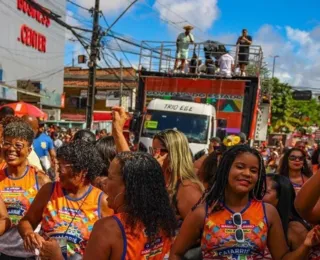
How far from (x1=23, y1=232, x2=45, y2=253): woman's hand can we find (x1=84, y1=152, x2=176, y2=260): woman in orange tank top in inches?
23.6

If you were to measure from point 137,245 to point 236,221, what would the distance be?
66cm

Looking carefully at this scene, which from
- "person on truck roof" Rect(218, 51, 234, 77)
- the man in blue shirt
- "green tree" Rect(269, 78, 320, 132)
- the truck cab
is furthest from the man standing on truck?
"green tree" Rect(269, 78, 320, 132)

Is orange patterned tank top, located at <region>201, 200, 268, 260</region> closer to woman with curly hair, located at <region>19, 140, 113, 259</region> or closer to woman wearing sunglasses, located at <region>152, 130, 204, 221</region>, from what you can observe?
woman wearing sunglasses, located at <region>152, 130, 204, 221</region>

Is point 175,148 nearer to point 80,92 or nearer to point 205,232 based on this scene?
point 205,232

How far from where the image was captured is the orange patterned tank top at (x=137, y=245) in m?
2.25

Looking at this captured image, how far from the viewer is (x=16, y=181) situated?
3.59 meters

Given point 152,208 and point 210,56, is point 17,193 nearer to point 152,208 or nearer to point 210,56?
point 152,208

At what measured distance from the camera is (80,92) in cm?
4584

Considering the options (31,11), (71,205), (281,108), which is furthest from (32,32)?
(281,108)

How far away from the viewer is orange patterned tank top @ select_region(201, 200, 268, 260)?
8.55 feet

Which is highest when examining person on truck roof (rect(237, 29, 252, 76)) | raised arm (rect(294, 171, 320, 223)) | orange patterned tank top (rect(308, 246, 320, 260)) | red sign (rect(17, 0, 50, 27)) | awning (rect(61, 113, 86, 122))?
red sign (rect(17, 0, 50, 27))

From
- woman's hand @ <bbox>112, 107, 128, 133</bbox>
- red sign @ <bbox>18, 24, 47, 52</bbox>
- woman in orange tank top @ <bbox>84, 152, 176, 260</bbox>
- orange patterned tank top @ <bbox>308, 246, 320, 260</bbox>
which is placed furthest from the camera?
red sign @ <bbox>18, 24, 47, 52</bbox>

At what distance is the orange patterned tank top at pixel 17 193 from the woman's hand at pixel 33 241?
575 mm

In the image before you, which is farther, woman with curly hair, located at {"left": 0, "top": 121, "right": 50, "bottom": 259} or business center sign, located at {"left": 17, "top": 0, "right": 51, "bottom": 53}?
business center sign, located at {"left": 17, "top": 0, "right": 51, "bottom": 53}
